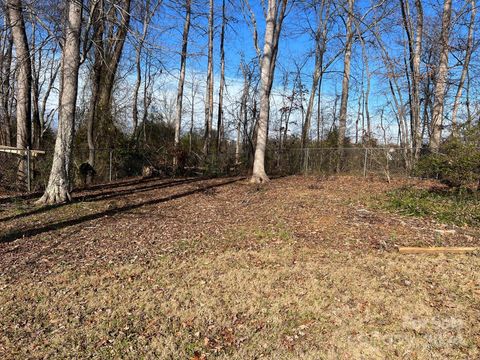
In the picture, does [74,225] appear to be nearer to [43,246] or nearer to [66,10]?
[43,246]

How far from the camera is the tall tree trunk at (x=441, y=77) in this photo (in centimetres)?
1293

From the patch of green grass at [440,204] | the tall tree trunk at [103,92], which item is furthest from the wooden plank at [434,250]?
the tall tree trunk at [103,92]

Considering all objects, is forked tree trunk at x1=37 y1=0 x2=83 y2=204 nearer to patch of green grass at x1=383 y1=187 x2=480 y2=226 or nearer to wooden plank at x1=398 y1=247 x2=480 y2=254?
wooden plank at x1=398 y1=247 x2=480 y2=254

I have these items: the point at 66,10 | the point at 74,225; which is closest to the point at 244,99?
the point at 66,10

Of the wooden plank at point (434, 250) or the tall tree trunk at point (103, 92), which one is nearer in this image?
the wooden plank at point (434, 250)

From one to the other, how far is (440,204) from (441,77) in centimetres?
730

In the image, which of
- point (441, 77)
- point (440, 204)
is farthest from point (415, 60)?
point (440, 204)

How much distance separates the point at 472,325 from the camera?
322cm

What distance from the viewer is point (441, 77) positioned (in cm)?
1312

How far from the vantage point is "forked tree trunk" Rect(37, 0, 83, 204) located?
25.2ft

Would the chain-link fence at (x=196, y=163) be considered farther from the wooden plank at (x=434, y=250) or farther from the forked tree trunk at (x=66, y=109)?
the wooden plank at (x=434, y=250)

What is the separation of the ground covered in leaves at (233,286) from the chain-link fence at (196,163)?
140 inches

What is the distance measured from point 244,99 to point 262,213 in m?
16.3

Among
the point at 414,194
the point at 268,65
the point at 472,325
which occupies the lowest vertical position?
the point at 472,325
